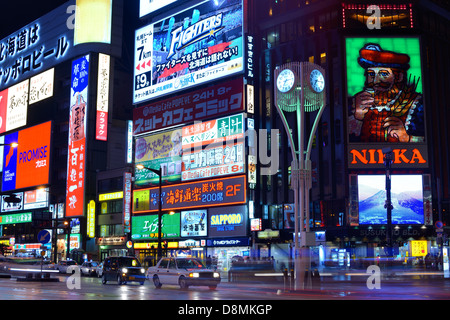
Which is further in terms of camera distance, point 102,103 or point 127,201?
point 102,103

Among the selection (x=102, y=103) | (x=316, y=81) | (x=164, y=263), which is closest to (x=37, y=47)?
(x=102, y=103)

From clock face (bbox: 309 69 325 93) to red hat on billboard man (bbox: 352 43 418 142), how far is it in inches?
1031

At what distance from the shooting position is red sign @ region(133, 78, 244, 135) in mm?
60344

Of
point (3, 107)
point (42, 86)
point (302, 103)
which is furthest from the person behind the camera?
point (3, 107)

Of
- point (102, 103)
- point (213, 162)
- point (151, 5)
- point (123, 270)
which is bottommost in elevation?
point (123, 270)

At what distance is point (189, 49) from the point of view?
65.8 m

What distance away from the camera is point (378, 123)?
56.1 meters

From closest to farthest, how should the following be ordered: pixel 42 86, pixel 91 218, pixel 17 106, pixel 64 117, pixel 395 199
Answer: pixel 395 199 → pixel 91 218 → pixel 64 117 → pixel 42 86 → pixel 17 106

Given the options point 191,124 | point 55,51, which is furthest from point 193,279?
point 55,51

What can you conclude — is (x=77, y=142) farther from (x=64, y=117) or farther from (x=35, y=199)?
(x=35, y=199)

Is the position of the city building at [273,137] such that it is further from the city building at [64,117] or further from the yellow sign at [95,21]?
the yellow sign at [95,21]

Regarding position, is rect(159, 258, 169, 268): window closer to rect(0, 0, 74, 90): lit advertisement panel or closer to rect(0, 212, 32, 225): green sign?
rect(0, 0, 74, 90): lit advertisement panel

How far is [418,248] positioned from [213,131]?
953 inches

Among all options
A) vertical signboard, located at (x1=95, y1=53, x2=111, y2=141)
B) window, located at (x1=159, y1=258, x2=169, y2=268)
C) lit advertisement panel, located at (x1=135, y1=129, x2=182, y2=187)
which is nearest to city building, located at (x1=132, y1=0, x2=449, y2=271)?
lit advertisement panel, located at (x1=135, y1=129, x2=182, y2=187)
